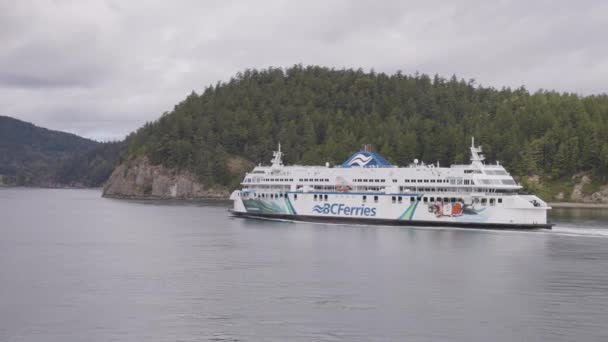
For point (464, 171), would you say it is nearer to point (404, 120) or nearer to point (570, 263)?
point (570, 263)

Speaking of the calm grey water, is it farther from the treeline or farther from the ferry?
the treeline

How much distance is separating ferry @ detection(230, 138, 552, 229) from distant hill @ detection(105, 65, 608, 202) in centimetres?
6097

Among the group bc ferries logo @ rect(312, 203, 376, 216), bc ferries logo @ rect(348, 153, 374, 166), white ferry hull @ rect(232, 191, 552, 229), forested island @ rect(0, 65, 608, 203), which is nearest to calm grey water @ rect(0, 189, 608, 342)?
white ferry hull @ rect(232, 191, 552, 229)

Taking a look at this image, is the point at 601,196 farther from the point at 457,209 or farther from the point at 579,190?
the point at 457,209

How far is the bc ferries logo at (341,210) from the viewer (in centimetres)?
7379

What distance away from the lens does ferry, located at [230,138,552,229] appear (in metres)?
67.3

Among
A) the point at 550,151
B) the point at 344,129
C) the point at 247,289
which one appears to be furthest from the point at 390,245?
the point at 344,129

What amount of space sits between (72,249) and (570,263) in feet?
123

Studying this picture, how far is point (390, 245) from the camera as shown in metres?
57.2

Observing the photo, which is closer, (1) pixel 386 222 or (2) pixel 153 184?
(1) pixel 386 222

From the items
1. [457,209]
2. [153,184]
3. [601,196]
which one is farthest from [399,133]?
[457,209]

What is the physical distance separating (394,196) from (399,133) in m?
86.2

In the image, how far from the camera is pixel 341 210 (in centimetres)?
7512

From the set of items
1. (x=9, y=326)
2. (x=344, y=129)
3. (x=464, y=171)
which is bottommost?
(x=9, y=326)
